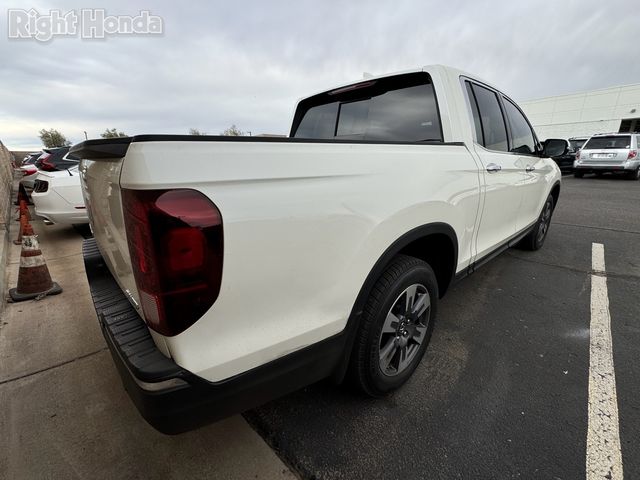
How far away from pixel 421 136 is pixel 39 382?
10.1 feet

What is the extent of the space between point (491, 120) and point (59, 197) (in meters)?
6.24

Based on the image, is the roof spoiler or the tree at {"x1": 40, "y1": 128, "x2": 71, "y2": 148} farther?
the tree at {"x1": 40, "y1": 128, "x2": 71, "y2": 148}

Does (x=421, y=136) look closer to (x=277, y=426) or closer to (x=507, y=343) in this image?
(x=507, y=343)

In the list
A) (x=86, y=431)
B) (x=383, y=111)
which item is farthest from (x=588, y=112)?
(x=86, y=431)

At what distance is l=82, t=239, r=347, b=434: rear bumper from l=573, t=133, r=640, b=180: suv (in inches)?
Answer: 649

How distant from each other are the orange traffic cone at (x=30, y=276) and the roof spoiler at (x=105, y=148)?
2.59 m

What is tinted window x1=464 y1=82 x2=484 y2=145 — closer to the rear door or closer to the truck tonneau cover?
the rear door

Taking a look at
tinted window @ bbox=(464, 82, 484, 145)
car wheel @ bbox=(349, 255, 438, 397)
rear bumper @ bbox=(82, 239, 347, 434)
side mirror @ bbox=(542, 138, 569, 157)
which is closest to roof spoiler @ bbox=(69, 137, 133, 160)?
rear bumper @ bbox=(82, 239, 347, 434)

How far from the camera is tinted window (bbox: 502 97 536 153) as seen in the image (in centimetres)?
336

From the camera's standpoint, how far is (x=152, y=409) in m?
1.10

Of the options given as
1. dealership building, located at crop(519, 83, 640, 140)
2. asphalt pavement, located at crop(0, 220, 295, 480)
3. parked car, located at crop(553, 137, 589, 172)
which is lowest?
asphalt pavement, located at crop(0, 220, 295, 480)

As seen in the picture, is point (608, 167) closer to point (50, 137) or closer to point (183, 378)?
point (183, 378)

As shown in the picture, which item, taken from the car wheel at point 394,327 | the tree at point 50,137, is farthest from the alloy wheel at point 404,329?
the tree at point 50,137

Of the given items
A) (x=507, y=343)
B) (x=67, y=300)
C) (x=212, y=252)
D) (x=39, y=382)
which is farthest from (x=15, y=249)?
(x=507, y=343)
